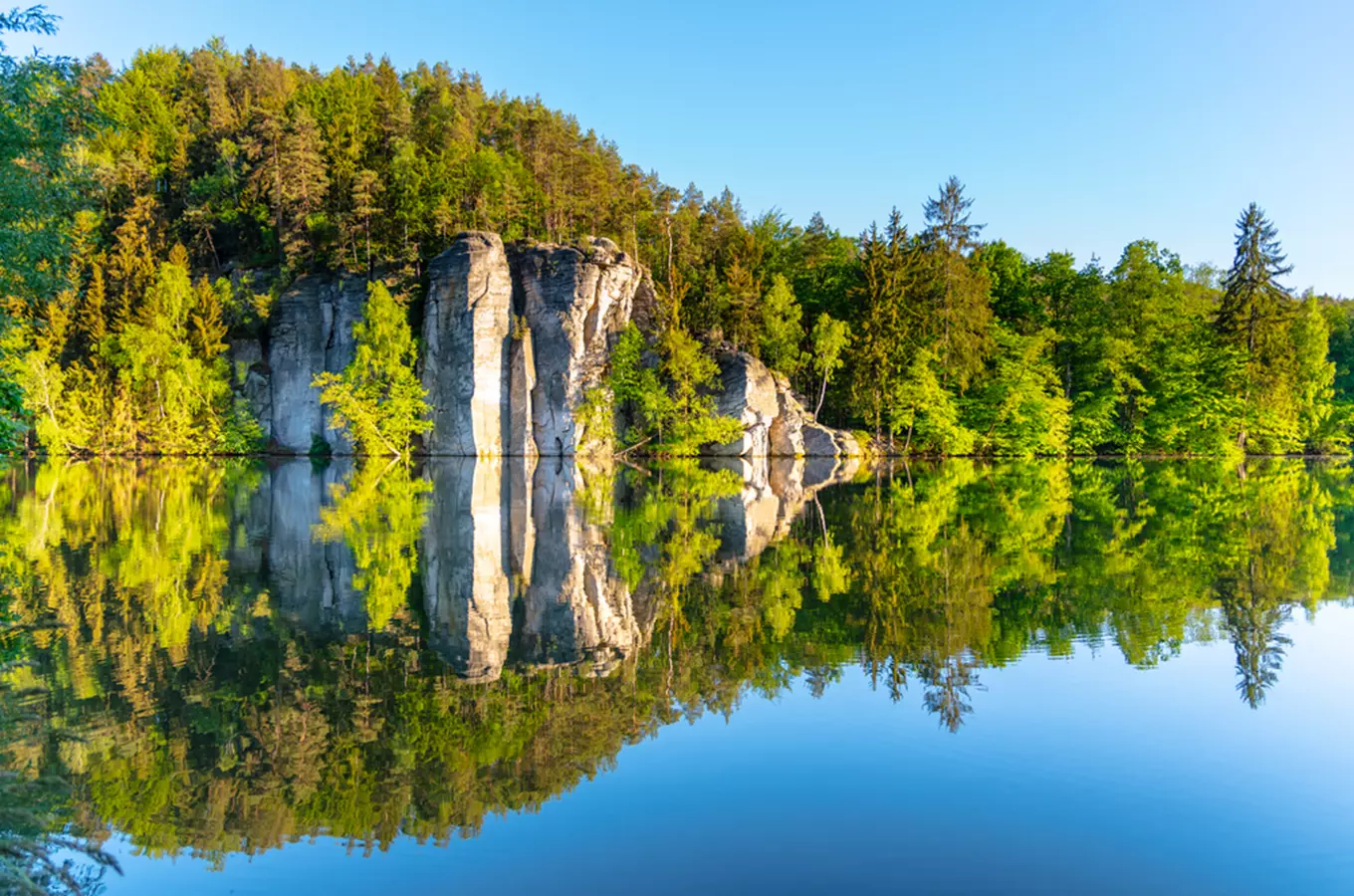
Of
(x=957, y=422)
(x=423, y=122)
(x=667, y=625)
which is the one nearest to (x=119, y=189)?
(x=423, y=122)

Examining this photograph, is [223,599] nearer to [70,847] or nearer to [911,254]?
[70,847]

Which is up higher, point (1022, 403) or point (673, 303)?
point (673, 303)

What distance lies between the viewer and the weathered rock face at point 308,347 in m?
52.8

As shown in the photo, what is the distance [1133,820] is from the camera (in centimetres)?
579

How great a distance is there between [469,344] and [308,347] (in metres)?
11.1

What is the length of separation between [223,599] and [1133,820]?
10.7m

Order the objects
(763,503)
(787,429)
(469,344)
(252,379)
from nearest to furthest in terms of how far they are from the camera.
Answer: (763,503)
(469,344)
(787,429)
(252,379)

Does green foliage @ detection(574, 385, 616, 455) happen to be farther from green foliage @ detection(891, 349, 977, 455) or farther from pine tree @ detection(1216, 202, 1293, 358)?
pine tree @ detection(1216, 202, 1293, 358)

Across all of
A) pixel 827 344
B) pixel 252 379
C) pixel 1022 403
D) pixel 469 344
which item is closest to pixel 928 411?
pixel 1022 403

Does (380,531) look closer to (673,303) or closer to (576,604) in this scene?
(576,604)

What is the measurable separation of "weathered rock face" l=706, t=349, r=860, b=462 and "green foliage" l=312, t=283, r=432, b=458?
17538 millimetres

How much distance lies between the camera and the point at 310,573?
13461 mm

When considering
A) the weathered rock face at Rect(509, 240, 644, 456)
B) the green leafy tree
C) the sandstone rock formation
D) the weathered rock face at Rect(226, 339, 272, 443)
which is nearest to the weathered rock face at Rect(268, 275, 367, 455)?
the weathered rock face at Rect(226, 339, 272, 443)

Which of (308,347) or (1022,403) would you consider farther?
(1022,403)
